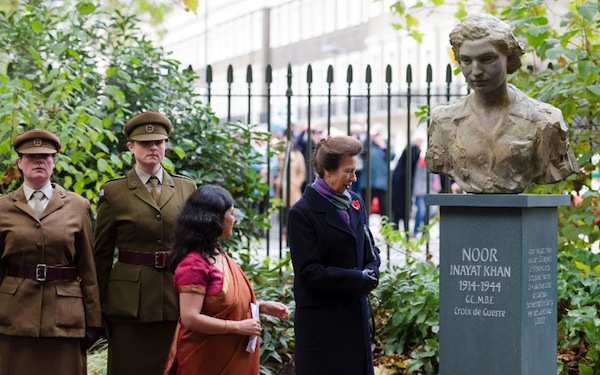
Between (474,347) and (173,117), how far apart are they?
11.9ft

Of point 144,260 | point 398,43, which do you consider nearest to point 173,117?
point 144,260

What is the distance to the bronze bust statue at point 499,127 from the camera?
20.2ft

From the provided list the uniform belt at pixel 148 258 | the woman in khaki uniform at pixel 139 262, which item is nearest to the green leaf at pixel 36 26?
the woman in khaki uniform at pixel 139 262

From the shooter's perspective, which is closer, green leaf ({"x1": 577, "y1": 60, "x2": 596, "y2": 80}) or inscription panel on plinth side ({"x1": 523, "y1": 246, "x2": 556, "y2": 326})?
inscription panel on plinth side ({"x1": 523, "y1": 246, "x2": 556, "y2": 326})

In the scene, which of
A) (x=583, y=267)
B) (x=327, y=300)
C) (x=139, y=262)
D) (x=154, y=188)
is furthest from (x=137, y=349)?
(x=583, y=267)

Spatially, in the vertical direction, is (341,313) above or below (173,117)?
below

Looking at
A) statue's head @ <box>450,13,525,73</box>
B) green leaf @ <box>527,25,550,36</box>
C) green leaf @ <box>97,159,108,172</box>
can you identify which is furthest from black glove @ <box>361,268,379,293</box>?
green leaf @ <box>527,25,550,36</box>

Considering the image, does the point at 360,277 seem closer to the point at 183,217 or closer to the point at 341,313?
the point at 341,313

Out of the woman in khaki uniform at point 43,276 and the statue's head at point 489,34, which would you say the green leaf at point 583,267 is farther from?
the woman in khaki uniform at point 43,276

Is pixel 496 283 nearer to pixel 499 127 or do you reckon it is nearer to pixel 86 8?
pixel 499 127

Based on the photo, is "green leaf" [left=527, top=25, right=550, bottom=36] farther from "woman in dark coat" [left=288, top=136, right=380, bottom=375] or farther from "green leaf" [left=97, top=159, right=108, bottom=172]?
"green leaf" [left=97, top=159, right=108, bottom=172]

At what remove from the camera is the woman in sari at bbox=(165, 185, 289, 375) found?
16.5 ft

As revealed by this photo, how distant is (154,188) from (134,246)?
358mm

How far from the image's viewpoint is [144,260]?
6.18 m
